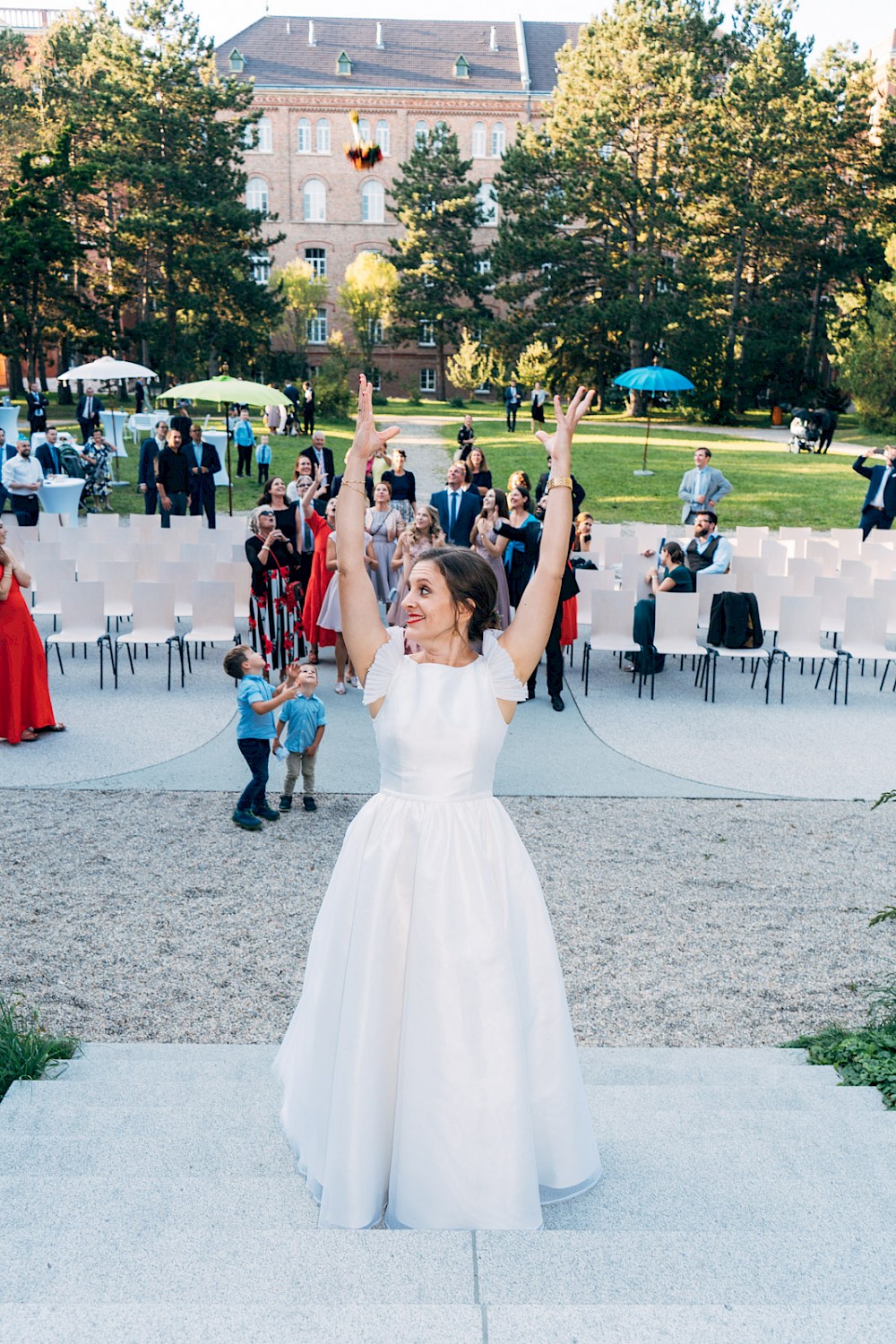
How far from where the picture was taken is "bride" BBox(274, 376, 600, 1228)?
308 centimetres

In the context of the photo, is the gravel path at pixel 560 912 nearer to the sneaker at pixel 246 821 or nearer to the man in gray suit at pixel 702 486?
the sneaker at pixel 246 821

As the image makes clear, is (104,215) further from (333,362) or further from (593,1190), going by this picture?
(593,1190)

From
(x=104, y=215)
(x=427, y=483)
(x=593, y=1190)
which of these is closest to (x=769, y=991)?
(x=593, y=1190)

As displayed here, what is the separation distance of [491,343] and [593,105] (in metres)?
9.25

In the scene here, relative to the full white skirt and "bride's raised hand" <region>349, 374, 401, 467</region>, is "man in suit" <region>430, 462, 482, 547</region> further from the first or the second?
Answer: the full white skirt

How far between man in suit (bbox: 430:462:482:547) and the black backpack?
9.30 feet

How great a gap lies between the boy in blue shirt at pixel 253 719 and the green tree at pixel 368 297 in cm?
4805

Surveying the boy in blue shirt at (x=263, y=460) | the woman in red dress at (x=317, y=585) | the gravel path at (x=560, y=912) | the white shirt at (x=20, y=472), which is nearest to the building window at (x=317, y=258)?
the boy in blue shirt at (x=263, y=460)

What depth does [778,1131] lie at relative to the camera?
11.7 ft

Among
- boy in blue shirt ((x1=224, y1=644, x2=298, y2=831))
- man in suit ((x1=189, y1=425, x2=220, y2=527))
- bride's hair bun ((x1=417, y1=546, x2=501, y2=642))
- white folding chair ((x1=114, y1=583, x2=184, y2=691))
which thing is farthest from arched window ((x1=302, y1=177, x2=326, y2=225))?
bride's hair bun ((x1=417, y1=546, x2=501, y2=642))

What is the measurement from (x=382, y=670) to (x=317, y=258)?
68.2m

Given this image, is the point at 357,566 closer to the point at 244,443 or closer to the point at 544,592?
Result: the point at 544,592

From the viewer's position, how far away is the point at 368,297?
54.2m

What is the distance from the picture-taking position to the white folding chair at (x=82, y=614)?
1084 cm
